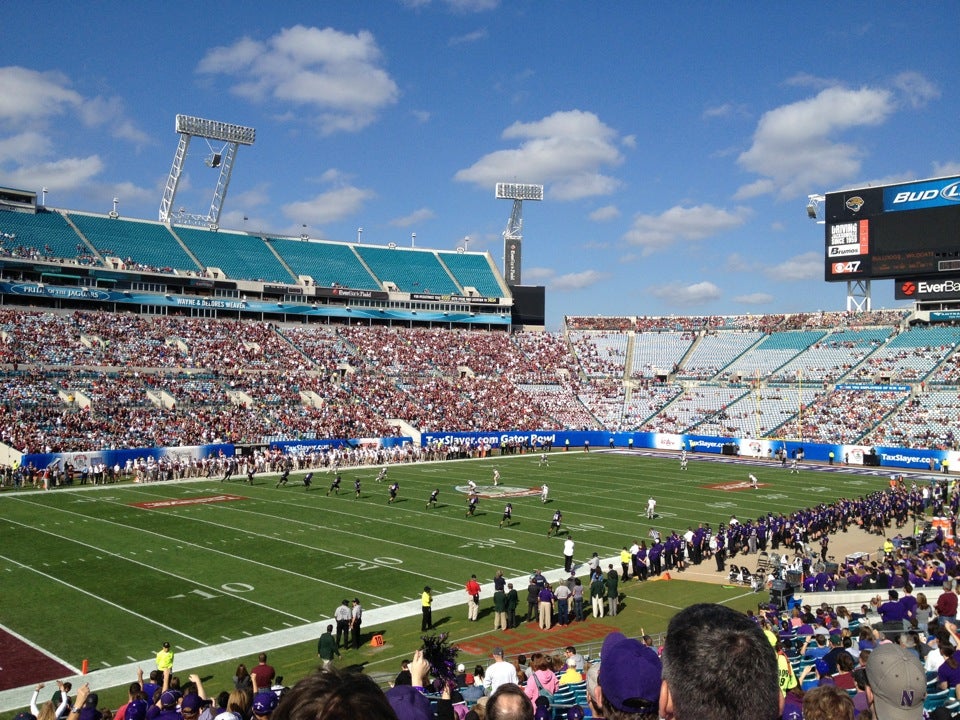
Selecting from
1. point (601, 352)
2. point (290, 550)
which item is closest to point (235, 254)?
point (601, 352)

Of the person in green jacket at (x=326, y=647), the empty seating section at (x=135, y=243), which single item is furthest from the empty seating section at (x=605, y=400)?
the person in green jacket at (x=326, y=647)

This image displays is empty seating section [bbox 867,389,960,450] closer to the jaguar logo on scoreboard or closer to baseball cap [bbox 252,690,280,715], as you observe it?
the jaguar logo on scoreboard

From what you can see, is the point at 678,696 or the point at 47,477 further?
the point at 47,477

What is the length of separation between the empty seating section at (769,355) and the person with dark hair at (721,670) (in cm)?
6216

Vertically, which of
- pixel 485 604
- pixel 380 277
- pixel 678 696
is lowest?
pixel 485 604

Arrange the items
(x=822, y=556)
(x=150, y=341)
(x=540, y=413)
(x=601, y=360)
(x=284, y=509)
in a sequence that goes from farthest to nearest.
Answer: (x=601, y=360)
(x=540, y=413)
(x=150, y=341)
(x=284, y=509)
(x=822, y=556)

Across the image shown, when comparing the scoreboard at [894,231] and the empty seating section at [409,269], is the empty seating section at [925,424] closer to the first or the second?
the scoreboard at [894,231]

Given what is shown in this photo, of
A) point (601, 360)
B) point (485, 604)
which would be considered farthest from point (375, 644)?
point (601, 360)

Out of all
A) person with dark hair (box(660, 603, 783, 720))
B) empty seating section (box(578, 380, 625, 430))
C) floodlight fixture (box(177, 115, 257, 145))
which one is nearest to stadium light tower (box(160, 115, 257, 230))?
floodlight fixture (box(177, 115, 257, 145))

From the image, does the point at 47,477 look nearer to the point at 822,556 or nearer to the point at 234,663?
the point at 234,663

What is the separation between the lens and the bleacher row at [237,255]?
189 ft

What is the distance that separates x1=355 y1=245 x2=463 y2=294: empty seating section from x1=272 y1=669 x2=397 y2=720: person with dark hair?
7185 cm

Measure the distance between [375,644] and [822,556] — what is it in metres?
13.6

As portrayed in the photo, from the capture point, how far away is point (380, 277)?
73938 millimetres
